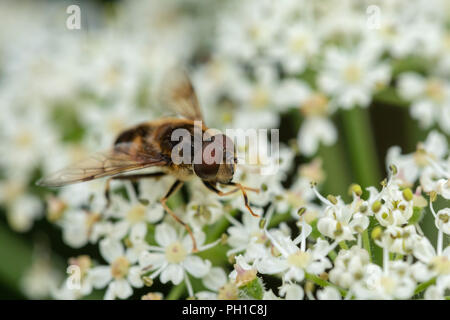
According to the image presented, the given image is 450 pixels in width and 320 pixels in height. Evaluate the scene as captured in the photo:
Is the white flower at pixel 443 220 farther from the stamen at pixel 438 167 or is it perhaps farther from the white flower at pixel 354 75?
the white flower at pixel 354 75

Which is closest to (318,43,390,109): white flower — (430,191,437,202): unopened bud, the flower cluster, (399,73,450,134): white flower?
the flower cluster

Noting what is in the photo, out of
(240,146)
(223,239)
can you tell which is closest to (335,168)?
(240,146)

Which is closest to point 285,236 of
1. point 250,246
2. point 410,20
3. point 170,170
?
point 250,246

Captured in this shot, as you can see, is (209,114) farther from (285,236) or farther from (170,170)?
(285,236)

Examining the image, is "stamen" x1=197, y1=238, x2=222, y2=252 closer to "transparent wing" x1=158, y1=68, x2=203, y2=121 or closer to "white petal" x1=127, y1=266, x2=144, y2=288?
"white petal" x1=127, y1=266, x2=144, y2=288

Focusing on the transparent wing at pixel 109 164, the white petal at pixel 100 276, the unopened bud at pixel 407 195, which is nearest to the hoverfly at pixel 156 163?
the transparent wing at pixel 109 164

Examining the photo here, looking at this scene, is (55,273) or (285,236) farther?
(55,273)
